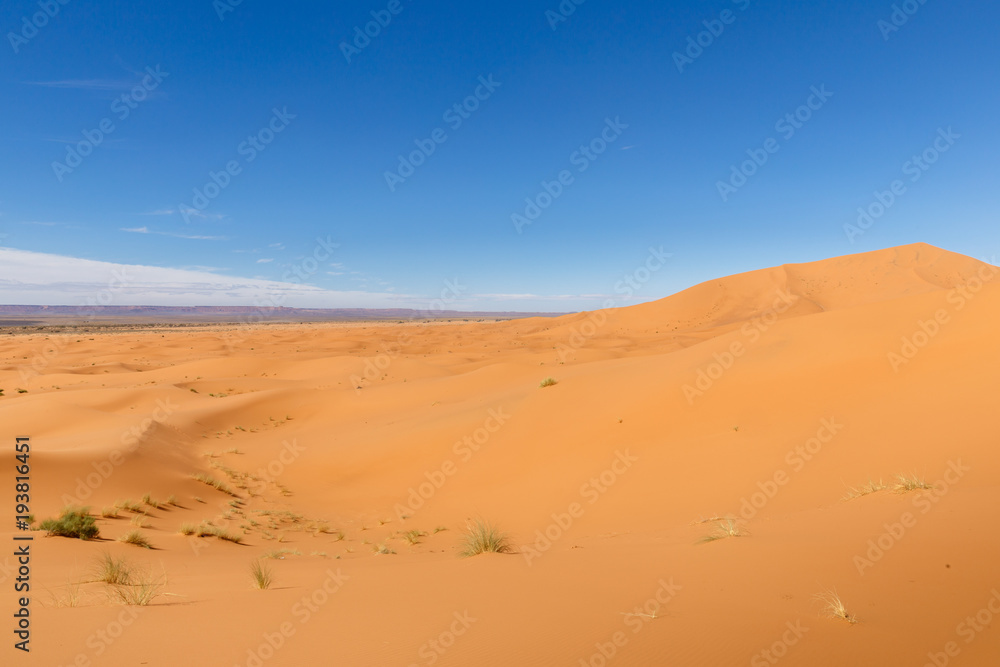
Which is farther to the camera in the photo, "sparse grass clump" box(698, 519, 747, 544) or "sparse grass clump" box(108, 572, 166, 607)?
"sparse grass clump" box(698, 519, 747, 544)

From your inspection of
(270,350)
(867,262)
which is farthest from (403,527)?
(867,262)

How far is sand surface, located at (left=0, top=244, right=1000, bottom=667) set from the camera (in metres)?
3.57

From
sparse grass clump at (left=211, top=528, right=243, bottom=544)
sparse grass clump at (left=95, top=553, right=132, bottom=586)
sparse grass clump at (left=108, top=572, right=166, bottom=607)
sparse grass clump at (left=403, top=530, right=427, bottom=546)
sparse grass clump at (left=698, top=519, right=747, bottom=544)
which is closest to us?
sparse grass clump at (left=108, top=572, right=166, bottom=607)

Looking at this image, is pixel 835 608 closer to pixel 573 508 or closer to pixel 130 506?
pixel 573 508

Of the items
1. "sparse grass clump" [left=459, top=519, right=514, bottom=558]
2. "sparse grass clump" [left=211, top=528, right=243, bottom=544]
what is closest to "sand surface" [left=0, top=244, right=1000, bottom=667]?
"sparse grass clump" [left=211, top=528, right=243, bottom=544]

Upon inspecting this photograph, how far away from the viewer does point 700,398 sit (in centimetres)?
1321

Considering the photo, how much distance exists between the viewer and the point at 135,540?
24.4 feet

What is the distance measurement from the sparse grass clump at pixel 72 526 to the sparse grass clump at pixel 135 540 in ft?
1.34

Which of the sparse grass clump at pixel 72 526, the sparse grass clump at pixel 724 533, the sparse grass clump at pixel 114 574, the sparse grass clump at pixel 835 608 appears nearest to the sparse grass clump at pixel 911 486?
the sparse grass clump at pixel 724 533

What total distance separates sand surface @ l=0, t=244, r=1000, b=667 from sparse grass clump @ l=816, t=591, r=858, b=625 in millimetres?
70

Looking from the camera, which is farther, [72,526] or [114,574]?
[72,526]

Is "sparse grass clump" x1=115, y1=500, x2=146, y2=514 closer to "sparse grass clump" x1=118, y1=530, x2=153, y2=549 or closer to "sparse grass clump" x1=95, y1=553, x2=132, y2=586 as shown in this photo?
"sparse grass clump" x1=118, y1=530, x2=153, y2=549

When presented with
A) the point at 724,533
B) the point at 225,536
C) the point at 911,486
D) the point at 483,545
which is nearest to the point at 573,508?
the point at 483,545

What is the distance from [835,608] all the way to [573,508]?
6.72 metres
